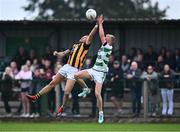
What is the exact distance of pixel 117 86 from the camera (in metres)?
28.2

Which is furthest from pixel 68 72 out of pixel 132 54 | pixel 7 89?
pixel 132 54

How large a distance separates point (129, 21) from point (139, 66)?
3.26 meters

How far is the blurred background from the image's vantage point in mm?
28078

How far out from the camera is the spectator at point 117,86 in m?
28.1

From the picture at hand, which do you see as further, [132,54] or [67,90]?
[132,54]

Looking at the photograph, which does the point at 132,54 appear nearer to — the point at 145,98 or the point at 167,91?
the point at 145,98

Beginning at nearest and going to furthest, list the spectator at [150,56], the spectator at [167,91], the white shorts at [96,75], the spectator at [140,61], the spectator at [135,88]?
the white shorts at [96,75] → the spectator at [167,91] → the spectator at [135,88] → the spectator at [140,61] → the spectator at [150,56]

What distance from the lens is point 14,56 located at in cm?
3247

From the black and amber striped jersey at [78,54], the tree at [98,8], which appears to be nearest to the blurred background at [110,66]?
the black and amber striped jersey at [78,54]

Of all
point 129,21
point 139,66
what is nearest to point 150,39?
point 129,21

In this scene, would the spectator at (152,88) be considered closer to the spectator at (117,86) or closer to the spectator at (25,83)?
the spectator at (117,86)

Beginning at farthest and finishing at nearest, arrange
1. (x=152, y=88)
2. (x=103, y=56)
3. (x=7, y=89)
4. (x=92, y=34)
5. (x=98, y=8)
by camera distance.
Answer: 1. (x=98, y=8)
2. (x=7, y=89)
3. (x=152, y=88)
4. (x=103, y=56)
5. (x=92, y=34)

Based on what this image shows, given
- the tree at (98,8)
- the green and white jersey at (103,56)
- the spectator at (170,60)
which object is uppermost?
the tree at (98,8)

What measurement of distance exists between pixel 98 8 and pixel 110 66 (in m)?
34.7
